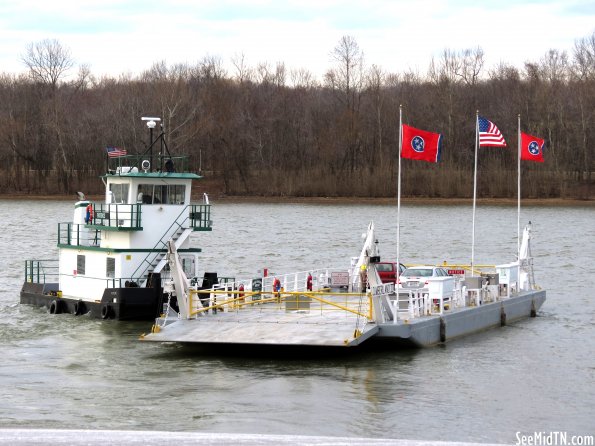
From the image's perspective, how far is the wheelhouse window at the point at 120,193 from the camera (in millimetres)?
37719

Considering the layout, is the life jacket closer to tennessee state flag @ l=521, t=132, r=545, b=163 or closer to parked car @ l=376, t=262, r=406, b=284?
parked car @ l=376, t=262, r=406, b=284

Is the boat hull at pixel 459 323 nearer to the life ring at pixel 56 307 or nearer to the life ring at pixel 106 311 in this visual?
the life ring at pixel 106 311

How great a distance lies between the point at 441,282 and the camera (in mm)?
32250

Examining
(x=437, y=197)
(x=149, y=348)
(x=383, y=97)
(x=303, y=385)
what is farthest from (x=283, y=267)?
(x=383, y=97)

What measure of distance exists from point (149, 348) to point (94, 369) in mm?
2909

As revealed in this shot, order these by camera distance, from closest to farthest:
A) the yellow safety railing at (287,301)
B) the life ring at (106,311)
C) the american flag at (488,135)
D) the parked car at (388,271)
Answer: the yellow safety railing at (287,301) → the life ring at (106,311) → the american flag at (488,135) → the parked car at (388,271)

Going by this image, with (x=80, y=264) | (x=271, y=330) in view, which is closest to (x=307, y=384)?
(x=271, y=330)

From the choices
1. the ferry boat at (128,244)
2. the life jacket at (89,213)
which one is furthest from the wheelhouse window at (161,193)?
the life jacket at (89,213)

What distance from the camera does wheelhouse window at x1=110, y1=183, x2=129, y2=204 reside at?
37.7m

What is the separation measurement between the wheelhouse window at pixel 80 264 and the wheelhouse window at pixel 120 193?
209 centimetres

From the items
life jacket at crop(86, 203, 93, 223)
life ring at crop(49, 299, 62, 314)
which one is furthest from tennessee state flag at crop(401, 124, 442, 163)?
life ring at crop(49, 299, 62, 314)

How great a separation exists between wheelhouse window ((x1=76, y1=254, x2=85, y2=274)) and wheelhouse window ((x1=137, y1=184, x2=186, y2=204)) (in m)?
2.62

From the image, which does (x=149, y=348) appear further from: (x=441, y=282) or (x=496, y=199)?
(x=496, y=199)

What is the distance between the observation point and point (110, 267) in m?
36.9
